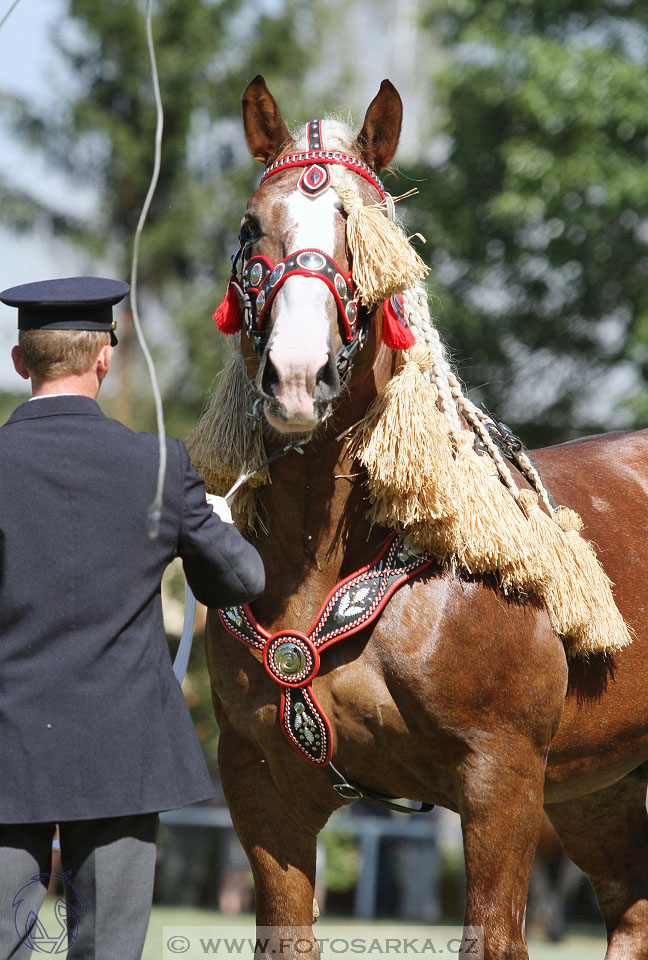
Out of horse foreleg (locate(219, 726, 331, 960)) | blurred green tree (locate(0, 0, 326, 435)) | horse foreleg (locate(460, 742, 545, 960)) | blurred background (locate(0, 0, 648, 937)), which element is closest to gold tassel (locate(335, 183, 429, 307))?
horse foreleg (locate(460, 742, 545, 960))

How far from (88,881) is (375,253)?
169 centimetres

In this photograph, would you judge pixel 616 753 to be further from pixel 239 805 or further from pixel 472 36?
pixel 472 36

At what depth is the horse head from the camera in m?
2.86

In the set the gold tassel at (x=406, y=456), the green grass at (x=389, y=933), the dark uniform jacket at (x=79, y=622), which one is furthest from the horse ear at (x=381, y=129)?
the green grass at (x=389, y=933)

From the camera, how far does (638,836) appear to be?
4.60 m

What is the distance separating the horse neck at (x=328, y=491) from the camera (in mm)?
3266

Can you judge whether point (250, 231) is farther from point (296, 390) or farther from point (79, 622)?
point (79, 622)

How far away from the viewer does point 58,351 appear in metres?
2.51

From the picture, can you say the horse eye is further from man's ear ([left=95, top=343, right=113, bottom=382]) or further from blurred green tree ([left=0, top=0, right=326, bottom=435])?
blurred green tree ([left=0, top=0, right=326, bottom=435])

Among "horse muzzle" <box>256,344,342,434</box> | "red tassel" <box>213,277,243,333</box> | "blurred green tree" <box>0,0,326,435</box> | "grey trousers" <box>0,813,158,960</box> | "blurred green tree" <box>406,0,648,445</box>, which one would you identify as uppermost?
"blurred green tree" <box>0,0,326,435</box>

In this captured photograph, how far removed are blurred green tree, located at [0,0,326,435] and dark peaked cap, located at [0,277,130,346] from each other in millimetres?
13120

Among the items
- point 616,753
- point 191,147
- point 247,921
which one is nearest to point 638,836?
point 616,753

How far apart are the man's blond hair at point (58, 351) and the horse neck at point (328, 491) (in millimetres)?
883

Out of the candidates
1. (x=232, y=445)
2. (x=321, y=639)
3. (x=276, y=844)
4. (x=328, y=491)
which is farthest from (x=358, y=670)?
(x=232, y=445)
